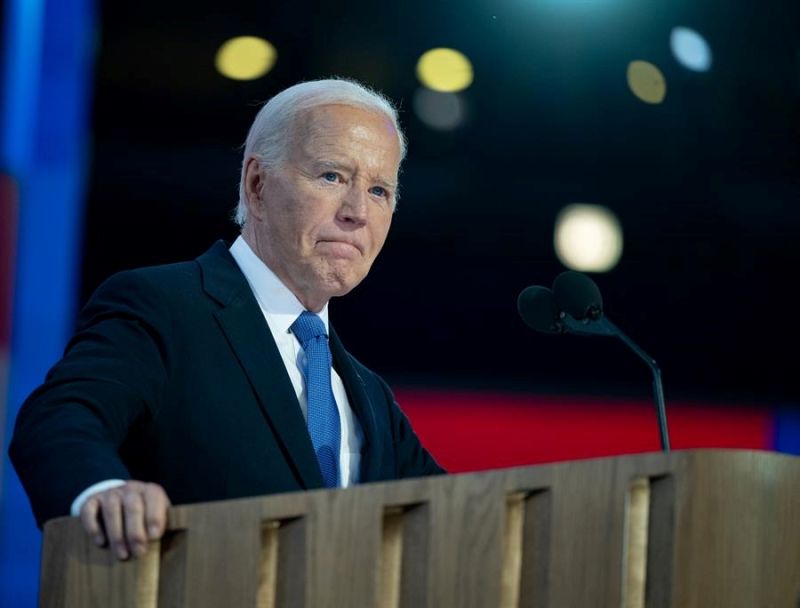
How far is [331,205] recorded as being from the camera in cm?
206

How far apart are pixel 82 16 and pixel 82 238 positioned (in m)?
0.53

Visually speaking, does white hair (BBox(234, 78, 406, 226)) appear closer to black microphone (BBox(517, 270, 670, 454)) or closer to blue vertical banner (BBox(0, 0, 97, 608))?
black microphone (BBox(517, 270, 670, 454))

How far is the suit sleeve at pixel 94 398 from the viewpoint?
136 centimetres

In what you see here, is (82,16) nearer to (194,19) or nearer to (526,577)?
(194,19)

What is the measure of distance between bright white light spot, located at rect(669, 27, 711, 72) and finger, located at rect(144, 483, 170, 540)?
2.75 meters

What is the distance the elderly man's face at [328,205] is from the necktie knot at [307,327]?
33 millimetres

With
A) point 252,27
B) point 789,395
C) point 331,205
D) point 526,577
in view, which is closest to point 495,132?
point 252,27

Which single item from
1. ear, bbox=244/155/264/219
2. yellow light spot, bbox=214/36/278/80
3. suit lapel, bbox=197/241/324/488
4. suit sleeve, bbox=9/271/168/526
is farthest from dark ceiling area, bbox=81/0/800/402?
suit sleeve, bbox=9/271/168/526

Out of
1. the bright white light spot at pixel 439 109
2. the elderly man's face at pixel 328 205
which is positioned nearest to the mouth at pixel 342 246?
the elderly man's face at pixel 328 205

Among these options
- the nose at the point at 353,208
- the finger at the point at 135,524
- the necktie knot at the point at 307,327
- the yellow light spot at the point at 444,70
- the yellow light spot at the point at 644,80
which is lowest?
the finger at the point at 135,524

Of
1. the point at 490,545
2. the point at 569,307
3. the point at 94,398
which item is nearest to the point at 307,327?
the point at 569,307

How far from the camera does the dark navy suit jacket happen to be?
1.57 meters

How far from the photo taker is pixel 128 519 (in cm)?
117

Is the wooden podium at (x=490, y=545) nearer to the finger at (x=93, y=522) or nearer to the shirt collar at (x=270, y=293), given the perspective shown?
the finger at (x=93, y=522)
